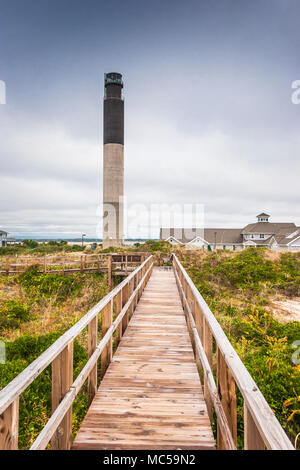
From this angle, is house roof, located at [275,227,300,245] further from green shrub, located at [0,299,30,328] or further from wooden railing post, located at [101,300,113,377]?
wooden railing post, located at [101,300,113,377]

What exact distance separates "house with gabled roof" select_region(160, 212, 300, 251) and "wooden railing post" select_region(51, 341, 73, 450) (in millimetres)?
44286

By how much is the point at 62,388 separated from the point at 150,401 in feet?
4.43

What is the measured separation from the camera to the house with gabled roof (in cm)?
4775

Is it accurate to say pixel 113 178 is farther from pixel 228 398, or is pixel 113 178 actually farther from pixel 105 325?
pixel 228 398

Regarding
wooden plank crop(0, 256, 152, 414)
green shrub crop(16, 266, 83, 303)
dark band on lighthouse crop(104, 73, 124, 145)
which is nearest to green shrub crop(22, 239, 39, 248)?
dark band on lighthouse crop(104, 73, 124, 145)

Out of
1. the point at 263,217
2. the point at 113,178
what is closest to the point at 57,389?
the point at 113,178

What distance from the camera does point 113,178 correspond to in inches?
1545

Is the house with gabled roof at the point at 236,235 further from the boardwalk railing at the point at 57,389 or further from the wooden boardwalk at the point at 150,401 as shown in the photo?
the boardwalk railing at the point at 57,389

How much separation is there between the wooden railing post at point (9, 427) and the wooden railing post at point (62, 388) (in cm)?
67

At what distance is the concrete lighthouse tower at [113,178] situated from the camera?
39.1m

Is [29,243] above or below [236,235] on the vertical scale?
below

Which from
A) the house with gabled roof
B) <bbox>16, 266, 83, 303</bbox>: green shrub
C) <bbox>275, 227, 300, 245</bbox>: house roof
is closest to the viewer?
<bbox>16, 266, 83, 303</bbox>: green shrub

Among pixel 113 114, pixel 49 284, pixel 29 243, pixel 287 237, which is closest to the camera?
pixel 49 284
